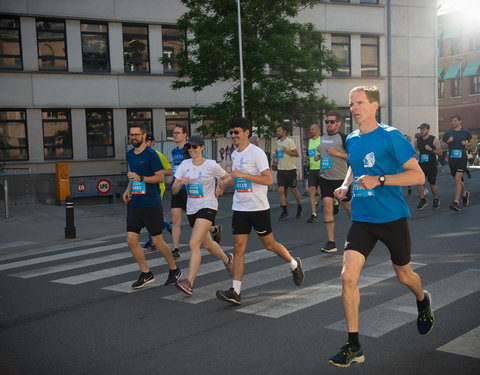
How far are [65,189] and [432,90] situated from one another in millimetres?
22218

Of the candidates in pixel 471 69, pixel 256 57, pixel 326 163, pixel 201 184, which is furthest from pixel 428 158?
pixel 471 69

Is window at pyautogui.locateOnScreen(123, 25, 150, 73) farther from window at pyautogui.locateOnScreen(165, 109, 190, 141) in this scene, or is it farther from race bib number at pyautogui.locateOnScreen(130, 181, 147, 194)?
race bib number at pyautogui.locateOnScreen(130, 181, 147, 194)

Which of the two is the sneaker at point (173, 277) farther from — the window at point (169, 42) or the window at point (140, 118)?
the window at point (169, 42)

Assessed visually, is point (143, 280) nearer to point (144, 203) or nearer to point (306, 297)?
point (144, 203)

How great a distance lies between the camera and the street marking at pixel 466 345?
4.25 metres

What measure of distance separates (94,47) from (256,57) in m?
9.98

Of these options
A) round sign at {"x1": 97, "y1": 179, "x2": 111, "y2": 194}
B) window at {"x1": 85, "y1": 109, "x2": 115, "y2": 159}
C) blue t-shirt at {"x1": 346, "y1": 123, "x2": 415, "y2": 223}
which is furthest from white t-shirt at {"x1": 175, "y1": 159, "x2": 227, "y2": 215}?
window at {"x1": 85, "y1": 109, "x2": 115, "y2": 159}

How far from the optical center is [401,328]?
4875mm

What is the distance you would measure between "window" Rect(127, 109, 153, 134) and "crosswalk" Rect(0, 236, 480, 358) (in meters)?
15.6

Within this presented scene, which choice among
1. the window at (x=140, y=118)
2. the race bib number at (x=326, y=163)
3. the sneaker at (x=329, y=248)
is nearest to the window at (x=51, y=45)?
the window at (x=140, y=118)

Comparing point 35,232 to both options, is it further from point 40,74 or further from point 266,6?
point 40,74

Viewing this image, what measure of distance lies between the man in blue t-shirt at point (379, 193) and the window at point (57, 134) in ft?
71.1

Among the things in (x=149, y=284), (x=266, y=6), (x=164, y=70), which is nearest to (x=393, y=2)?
(x=164, y=70)

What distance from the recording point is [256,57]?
17.8 meters
